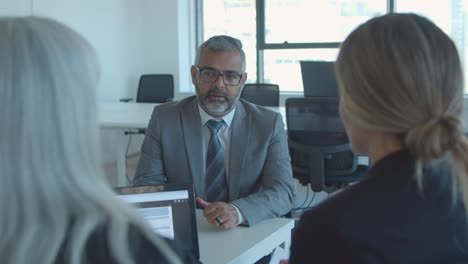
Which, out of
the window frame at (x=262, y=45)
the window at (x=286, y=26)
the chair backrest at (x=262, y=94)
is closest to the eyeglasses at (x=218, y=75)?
the chair backrest at (x=262, y=94)

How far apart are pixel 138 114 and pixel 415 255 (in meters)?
4.00

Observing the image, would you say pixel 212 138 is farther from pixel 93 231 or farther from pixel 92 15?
pixel 92 15

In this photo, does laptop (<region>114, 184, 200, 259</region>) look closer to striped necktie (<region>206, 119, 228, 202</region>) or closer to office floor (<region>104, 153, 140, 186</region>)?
striped necktie (<region>206, 119, 228, 202</region>)

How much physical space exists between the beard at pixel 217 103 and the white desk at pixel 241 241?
1.54 ft

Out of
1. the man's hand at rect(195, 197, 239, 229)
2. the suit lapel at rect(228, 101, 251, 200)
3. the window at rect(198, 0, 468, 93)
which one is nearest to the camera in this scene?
the man's hand at rect(195, 197, 239, 229)

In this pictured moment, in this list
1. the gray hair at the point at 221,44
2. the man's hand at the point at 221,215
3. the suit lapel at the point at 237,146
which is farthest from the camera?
the gray hair at the point at 221,44

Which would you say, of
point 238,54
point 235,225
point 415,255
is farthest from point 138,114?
point 415,255

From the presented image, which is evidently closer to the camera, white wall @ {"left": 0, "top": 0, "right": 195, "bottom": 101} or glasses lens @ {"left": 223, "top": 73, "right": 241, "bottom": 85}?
glasses lens @ {"left": 223, "top": 73, "right": 241, "bottom": 85}

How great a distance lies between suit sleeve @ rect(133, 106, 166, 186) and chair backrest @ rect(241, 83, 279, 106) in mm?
3011

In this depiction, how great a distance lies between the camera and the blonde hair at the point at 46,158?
29.5 inches

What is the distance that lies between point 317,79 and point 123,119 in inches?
60.9

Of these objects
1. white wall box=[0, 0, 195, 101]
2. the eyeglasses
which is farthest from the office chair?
the eyeglasses

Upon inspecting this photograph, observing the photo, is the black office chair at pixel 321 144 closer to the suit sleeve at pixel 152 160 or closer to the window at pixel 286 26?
the suit sleeve at pixel 152 160

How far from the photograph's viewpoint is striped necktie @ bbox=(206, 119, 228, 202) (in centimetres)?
212
